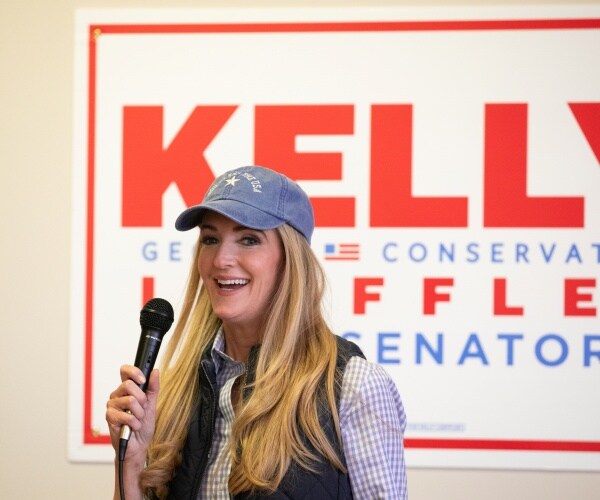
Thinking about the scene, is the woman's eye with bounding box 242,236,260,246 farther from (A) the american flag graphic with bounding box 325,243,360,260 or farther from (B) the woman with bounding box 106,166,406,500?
(A) the american flag graphic with bounding box 325,243,360,260

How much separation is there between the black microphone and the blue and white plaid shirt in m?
0.16

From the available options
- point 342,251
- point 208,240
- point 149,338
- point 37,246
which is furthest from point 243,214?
point 37,246

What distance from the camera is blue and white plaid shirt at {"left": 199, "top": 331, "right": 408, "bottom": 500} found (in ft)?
4.11

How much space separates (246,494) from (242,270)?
377 millimetres

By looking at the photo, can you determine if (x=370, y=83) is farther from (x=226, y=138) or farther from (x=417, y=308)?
(x=417, y=308)

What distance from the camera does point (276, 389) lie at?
51.4 inches

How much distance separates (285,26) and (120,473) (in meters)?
1.52

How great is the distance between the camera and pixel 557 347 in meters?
2.29

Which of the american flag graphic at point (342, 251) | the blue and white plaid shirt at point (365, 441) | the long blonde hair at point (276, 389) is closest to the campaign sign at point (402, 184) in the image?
the american flag graphic at point (342, 251)

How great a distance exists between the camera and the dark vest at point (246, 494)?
1246mm

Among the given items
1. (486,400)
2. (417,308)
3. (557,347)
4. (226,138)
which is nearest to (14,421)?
(226,138)

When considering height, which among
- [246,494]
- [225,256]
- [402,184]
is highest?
[402,184]

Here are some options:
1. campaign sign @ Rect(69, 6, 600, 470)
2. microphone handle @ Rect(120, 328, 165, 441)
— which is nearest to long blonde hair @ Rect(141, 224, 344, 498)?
microphone handle @ Rect(120, 328, 165, 441)

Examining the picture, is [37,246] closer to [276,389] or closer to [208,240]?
[208,240]
